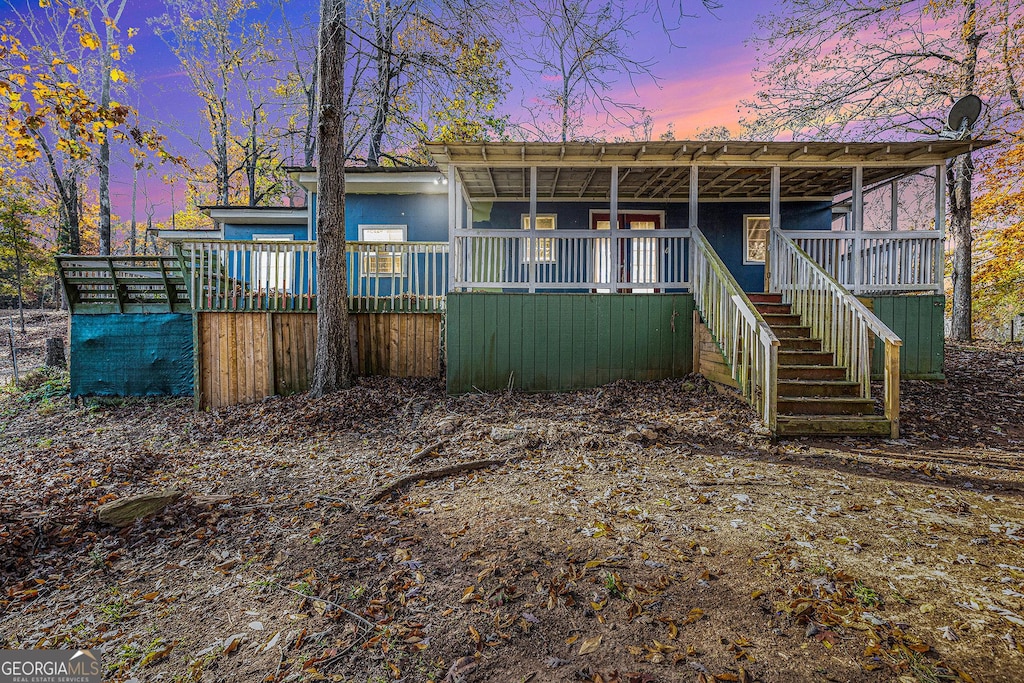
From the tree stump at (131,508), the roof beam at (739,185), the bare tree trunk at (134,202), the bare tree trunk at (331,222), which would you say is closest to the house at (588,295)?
the roof beam at (739,185)

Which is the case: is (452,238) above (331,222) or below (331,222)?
below

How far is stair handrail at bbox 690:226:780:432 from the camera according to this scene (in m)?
5.13

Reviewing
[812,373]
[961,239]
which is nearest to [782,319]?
[812,373]

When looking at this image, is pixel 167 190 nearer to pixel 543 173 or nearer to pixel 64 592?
pixel 543 173

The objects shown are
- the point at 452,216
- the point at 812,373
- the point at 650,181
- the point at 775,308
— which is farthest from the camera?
the point at 650,181

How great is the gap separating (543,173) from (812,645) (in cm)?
851

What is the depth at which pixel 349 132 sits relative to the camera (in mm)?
18422

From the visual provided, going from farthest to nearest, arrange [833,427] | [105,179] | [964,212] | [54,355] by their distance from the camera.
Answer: [105,179], [964,212], [54,355], [833,427]

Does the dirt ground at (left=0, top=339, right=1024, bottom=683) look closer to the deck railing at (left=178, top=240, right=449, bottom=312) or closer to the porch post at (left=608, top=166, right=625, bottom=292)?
the porch post at (left=608, top=166, right=625, bottom=292)

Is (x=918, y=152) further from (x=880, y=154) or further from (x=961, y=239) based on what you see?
(x=961, y=239)

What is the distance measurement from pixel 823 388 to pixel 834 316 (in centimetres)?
111

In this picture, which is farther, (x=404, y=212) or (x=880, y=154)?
(x=404, y=212)

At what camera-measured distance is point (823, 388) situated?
18.7 feet

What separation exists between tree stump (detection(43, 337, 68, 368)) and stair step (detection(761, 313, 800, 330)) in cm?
1433
